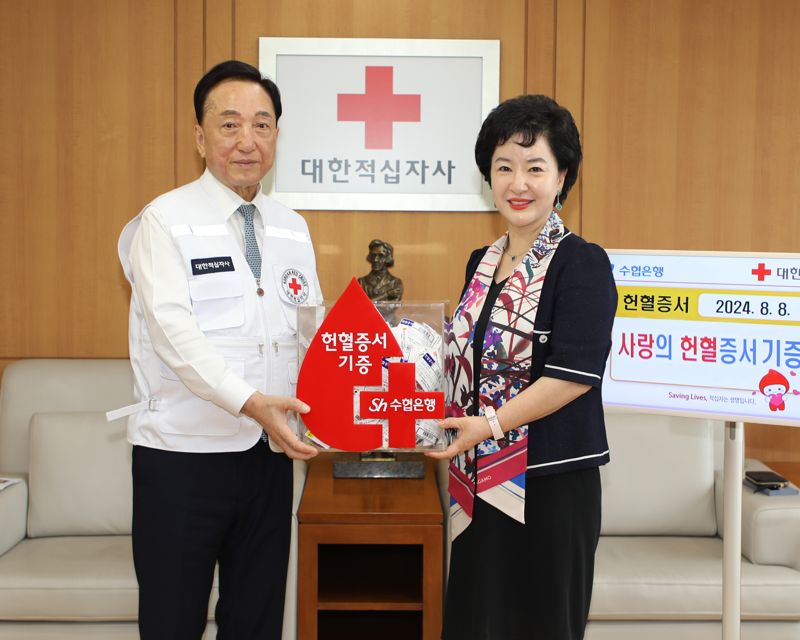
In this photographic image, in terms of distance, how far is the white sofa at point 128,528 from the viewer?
6.38ft

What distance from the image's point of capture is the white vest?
147cm

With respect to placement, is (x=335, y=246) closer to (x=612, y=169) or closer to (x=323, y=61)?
(x=323, y=61)

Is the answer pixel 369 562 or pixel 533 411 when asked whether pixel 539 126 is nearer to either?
pixel 533 411

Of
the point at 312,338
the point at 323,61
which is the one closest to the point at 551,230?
the point at 312,338

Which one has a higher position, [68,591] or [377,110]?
[377,110]

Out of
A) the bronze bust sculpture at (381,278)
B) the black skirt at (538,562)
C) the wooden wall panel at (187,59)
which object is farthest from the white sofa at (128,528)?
the wooden wall panel at (187,59)

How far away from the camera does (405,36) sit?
264cm

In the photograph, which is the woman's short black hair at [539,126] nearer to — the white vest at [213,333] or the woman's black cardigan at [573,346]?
the woman's black cardigan at [573,346]

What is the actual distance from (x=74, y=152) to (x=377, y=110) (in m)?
1.09

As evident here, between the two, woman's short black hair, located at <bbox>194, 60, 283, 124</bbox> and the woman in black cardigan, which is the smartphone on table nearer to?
the woman in black cardigan

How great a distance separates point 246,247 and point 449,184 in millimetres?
1255

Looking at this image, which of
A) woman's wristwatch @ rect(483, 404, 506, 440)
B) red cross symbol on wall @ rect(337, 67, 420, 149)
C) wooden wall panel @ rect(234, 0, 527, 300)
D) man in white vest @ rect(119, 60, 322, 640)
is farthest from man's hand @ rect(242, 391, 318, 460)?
red cross symbol on wall @ rect(337, 67, 420, 149)

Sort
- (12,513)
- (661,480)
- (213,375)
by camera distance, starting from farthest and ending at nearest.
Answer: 1. (661,480)
2. (12,513)
3. (213,375)

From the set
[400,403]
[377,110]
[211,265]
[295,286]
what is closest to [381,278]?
A: [377,110]
